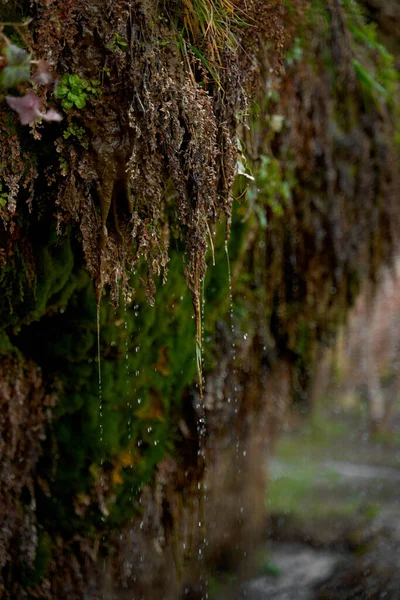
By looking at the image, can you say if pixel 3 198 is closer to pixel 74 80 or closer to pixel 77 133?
pixel 77 133

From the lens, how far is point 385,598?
11.5 ft

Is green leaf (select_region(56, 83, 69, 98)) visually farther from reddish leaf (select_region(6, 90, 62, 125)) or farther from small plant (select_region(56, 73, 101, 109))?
reddish leaf (select_region(6, 90, 62, 125))

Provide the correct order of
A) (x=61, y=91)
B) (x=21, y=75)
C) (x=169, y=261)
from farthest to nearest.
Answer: (x=169, y=261)
(x=61, y=91)
(x=21, y=75)

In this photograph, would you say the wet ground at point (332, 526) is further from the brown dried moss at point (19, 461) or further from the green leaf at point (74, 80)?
the green leaf at point (74, 80)

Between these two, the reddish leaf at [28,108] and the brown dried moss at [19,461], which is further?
the brown dried moss at [19,461]

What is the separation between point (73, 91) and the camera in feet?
6.11

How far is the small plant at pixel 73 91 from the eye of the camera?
186cm

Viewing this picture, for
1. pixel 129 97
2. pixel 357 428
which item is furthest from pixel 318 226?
pixel 357 428

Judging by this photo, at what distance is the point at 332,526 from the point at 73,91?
179 inches

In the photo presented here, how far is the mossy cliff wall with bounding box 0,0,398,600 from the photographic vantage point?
1899 mm

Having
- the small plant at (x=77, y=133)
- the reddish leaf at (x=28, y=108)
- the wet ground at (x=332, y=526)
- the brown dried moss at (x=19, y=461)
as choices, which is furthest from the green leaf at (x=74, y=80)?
the wet ground at (x=332, y=526)

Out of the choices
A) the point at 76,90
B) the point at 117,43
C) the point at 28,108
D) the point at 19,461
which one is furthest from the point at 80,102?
the point at 19,461

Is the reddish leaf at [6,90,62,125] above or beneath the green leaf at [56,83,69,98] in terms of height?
beneath

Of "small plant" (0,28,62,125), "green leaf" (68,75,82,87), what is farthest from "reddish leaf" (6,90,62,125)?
"green leaf" (68,75,82,87)
